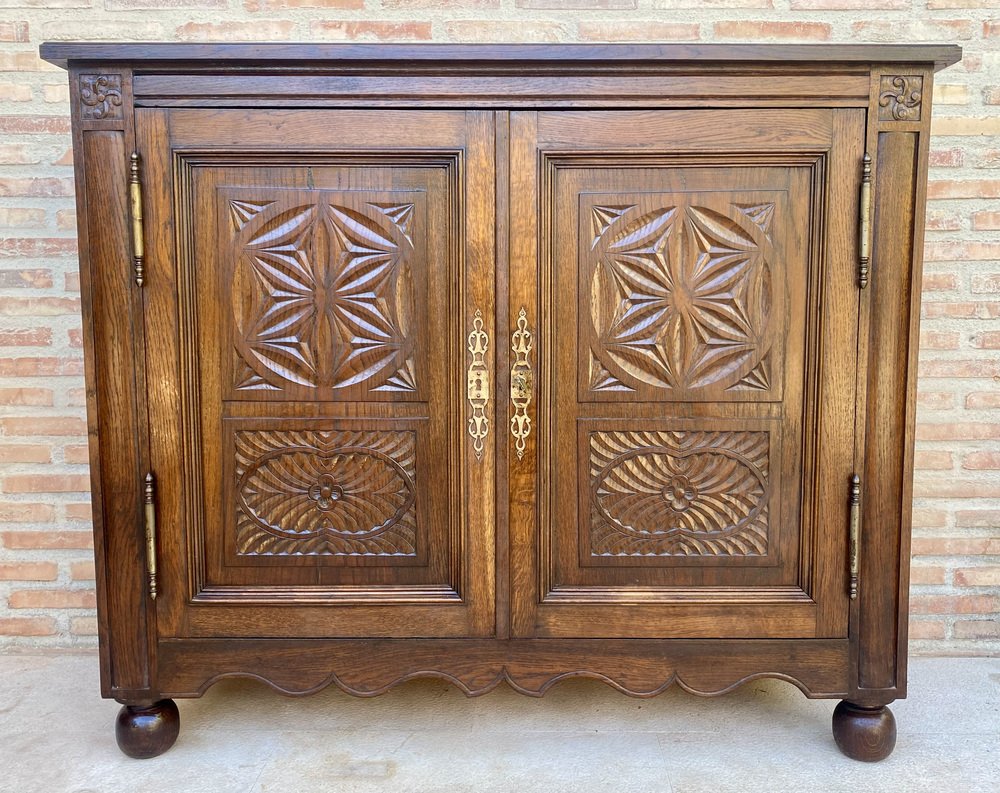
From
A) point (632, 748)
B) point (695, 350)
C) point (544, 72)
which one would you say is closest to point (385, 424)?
point (695, 350)

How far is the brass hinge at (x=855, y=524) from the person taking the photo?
5.61 feet

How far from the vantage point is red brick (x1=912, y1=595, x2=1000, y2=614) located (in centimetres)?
244

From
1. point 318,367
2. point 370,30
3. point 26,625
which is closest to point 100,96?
point 318,367

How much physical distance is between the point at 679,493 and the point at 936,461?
1.10 metres

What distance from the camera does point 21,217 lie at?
2.34m

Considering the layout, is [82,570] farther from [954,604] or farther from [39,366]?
[954,604]

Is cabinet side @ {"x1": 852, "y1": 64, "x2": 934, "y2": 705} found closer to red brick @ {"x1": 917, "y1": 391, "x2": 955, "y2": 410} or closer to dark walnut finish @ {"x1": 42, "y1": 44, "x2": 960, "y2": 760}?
dark walnut finish @ {"x1": 42, "y1": 44, "x2": 960, "y2": 760}

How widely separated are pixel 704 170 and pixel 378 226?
0.68m

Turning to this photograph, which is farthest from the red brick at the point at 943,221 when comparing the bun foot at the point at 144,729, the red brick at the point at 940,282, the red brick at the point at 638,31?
the bun foot at the point at 144,729

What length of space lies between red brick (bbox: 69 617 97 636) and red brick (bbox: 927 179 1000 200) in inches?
108

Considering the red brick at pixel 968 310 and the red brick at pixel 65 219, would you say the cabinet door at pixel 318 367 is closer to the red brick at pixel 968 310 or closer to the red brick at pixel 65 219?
the red brick at pixel 65 219

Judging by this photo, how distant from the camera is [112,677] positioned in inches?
69.1

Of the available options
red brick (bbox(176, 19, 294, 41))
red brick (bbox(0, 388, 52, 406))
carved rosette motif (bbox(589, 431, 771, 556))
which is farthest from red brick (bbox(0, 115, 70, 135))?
carved rosette motif (bbox(589, 431, 771, 556))

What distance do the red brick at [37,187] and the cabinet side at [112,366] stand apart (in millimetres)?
782
